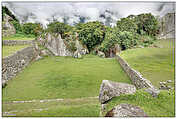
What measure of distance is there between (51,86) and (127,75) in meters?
4.02

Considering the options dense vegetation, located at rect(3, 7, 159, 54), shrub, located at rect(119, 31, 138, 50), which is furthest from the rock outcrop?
shrub, located at rect(119, 31, 138, 50)

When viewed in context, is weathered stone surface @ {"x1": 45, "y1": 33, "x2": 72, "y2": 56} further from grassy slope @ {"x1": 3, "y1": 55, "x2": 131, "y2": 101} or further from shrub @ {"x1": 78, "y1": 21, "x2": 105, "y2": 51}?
grassy slope @ {"x1": 3, "y1": 55, "x2": 131, "y2": 101}

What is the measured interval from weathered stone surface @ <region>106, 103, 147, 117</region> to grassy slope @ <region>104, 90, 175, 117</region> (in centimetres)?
16

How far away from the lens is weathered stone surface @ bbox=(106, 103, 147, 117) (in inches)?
91.5

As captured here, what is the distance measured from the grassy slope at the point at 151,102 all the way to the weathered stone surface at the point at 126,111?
155mm

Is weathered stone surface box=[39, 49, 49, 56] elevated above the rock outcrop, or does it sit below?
below

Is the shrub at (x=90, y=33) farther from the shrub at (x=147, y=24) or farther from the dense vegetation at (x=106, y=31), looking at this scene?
the shrub at (x=147, y=24)

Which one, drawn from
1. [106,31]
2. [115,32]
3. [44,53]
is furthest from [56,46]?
[106,31]

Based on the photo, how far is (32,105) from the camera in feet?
10.7

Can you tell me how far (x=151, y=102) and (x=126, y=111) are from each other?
86 centimetres

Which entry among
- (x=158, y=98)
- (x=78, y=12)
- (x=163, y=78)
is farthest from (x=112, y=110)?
(x=78, y=12)

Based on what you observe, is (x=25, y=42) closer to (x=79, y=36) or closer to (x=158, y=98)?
(x=79, y=36)

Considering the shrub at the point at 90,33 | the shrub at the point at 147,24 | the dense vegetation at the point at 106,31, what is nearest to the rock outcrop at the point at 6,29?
the dense vegetation at the point at 106,31

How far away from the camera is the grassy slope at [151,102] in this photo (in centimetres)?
249
